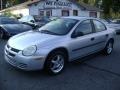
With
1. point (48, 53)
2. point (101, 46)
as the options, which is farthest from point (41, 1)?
point (48, 53)

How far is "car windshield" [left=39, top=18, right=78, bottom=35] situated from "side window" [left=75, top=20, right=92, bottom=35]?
0.62ft

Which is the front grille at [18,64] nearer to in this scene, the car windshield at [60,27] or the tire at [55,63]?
the tire at [55,63]

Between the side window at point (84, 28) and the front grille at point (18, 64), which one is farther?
the side window at point (84, 28)

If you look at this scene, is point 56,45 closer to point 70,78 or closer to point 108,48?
point 70,78

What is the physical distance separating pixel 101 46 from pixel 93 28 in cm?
84

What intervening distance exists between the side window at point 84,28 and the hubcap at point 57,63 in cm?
98

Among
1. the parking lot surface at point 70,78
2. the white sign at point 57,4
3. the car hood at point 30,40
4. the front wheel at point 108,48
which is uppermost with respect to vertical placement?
the white sign at point 57,4

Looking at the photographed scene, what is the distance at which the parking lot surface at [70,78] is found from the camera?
4990mm

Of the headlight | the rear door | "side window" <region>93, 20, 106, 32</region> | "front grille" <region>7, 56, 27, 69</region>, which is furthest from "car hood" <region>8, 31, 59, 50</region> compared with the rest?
"side window" <region>93, 20, 106, 32</region>

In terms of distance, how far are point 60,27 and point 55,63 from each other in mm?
1255

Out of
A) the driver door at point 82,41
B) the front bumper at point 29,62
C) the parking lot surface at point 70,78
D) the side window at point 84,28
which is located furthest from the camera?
the side window at point 84,28

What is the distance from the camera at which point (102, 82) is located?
537cm

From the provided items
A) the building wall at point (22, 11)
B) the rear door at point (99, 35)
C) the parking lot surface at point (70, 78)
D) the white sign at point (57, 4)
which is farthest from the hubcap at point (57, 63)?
the white sign at point (57, 4)

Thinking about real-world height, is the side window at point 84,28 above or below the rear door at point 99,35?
above
